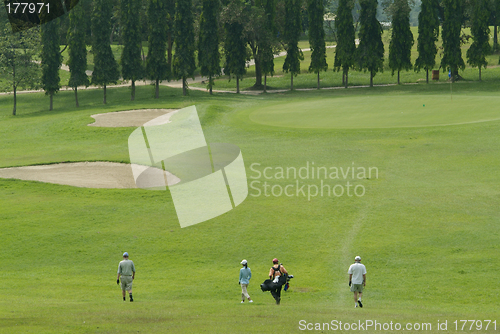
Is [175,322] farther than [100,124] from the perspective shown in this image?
No

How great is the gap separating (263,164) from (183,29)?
144ft

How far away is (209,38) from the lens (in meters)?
80.1

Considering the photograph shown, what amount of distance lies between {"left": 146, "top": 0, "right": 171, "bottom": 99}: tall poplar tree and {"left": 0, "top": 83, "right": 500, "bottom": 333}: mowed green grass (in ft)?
113

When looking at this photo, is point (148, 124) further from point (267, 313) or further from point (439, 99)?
point (267, 313)

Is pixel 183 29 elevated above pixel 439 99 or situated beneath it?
elevated above

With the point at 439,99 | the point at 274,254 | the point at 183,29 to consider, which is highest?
the point at 183,29

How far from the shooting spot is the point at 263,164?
3844cm

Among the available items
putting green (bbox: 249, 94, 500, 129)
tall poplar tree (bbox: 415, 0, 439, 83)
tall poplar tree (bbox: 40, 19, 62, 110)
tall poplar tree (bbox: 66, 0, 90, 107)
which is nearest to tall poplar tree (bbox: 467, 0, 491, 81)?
tall poplar tree (bbox: 415, 0, 439, 83)

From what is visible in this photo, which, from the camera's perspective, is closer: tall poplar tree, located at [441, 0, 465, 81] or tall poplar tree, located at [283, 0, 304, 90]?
tall poplar tree, located at [441, 0, 465, 81]

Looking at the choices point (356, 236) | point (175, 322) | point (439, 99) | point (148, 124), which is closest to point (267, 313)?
point (175, 322)

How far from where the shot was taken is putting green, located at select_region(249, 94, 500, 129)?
162 ft

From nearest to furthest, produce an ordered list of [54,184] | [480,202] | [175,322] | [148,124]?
[175,322] < [480,202] < [54,184] < [148,124]

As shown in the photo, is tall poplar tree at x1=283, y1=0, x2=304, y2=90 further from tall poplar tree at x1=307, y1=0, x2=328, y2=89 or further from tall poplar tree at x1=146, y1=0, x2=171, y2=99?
tall poplar tree at x1=146, y1=0, x2=171, y2=99

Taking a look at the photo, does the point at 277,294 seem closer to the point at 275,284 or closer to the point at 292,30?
the point at 275,284
